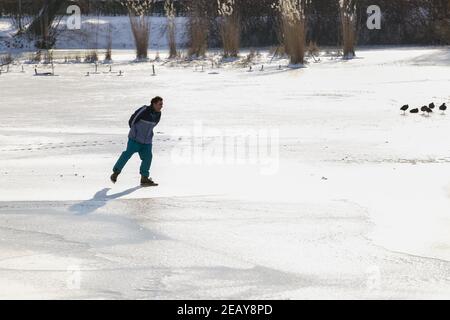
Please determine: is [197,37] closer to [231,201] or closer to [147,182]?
[147,182]

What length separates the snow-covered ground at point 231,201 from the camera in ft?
19.1

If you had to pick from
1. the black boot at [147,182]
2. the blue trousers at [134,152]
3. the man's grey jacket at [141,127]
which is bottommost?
the black boot at [147,182]

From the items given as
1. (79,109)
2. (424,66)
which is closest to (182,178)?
(79,109)

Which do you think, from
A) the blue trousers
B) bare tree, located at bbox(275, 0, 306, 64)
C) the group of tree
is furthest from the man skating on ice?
the group of tree

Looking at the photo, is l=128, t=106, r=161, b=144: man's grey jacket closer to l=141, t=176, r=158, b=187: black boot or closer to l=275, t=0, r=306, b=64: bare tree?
l=141, t=176, r=158, b=187: black boot

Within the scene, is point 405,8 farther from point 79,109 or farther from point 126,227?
point 126,227

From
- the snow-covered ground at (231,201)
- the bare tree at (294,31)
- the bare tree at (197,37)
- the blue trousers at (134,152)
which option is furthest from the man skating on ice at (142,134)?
the bare tree at (197,37)

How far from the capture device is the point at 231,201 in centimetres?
814

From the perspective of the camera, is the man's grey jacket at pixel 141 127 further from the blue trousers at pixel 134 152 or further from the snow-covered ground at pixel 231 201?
the snow-covered ground at pixel 231 201

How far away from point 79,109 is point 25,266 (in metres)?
9.29

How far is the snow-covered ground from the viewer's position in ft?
19.1

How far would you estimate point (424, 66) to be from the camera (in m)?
22.2
